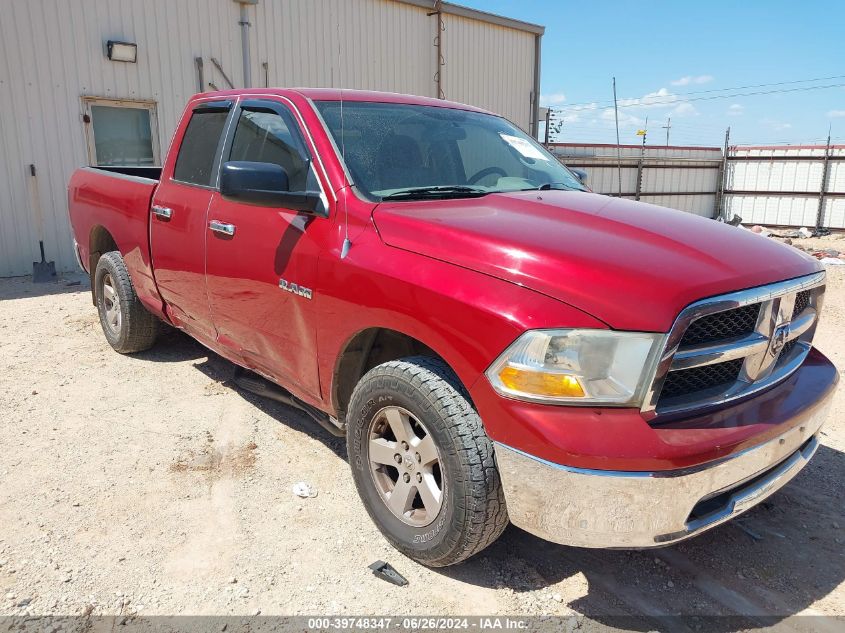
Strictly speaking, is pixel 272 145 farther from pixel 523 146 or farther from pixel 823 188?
pixel 823 188

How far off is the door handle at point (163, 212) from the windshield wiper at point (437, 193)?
1.88m

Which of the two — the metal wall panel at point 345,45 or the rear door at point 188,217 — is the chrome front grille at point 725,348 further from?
the metal wall panel at point 345,45

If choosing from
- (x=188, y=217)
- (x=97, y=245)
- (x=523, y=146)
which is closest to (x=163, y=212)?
(x=188, y=217)

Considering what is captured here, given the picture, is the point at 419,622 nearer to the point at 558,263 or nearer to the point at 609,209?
the point at 558,263

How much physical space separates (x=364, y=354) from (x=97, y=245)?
12.1 feet

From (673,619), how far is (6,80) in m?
10.1

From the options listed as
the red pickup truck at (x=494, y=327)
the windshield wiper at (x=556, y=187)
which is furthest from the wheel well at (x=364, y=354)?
the windshield wiper at (x=556, y=187)

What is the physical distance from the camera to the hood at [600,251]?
2145mm

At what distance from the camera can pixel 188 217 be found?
3971mm

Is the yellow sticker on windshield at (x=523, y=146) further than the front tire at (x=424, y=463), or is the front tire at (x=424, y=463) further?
the yellow sticker on windshield at (x=523, y=146)

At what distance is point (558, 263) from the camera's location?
88.8 inches

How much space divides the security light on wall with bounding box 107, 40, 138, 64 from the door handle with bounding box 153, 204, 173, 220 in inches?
258

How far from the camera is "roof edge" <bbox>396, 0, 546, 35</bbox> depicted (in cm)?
1331

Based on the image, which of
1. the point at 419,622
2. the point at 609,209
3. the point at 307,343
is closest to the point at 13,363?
the point at 307,343
